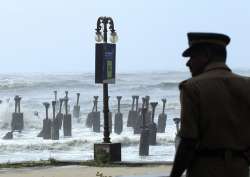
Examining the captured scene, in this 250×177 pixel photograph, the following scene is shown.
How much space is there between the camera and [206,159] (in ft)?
15.3

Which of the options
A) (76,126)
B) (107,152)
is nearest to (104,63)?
(107,152)

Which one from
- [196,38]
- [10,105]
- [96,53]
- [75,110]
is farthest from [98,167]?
[10,105]

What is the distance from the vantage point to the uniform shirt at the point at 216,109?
4.59 metres

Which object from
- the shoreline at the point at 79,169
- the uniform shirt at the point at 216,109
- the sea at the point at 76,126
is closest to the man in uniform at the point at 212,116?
the uniform shirt at the point at 216,109

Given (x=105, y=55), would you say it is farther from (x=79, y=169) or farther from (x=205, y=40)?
(x=205, y=40)

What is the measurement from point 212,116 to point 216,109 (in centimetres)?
5

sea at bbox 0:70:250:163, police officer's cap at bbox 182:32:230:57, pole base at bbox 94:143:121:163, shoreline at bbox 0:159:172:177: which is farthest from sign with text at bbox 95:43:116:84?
police officer's cap at bbox 182:32:230:57

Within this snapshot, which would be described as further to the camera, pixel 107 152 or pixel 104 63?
pixel 104 63

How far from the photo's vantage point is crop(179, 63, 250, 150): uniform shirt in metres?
4.59

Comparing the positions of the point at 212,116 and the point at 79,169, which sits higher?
the point at 212,116

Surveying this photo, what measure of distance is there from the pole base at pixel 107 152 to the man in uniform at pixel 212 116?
36.2ft

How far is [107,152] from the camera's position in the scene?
16.0 meters

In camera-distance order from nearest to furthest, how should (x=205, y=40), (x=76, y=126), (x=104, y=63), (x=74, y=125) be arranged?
(x=205, y=40), (x=104, y=63), (x=76, y=126), (x=74, y=125)

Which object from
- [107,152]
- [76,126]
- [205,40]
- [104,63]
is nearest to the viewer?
[205,40]
